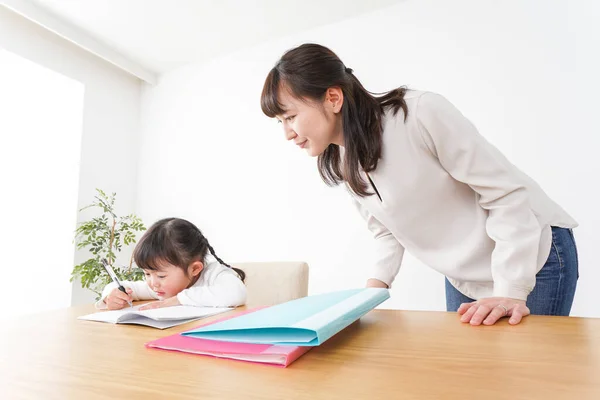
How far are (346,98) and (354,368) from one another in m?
0.69

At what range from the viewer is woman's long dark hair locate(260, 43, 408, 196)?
961 millimetres

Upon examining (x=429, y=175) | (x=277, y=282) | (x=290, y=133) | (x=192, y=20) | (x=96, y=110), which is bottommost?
(x=277, y=282)

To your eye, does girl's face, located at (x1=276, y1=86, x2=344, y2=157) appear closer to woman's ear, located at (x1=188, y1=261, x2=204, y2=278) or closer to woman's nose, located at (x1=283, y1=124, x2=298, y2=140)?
woman's nose, located at (x1=283, y1=124, x2=298, y2=140)

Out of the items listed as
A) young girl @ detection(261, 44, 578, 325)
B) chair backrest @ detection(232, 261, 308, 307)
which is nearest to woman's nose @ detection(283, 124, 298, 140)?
young girl @ detection(261, 44, 578, 325)

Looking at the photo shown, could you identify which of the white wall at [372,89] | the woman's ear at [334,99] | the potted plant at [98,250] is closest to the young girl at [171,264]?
the woman's ear at [334,99]

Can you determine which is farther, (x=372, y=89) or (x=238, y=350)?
(x=372, y=89)

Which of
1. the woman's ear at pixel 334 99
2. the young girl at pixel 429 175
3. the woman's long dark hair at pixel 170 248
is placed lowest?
the woman's long dark hair at pixel 170 248

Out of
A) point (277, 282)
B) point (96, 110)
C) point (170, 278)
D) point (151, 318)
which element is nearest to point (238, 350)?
point (151, 318)

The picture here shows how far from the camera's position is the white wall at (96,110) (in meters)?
2.95

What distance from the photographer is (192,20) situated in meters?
3.07

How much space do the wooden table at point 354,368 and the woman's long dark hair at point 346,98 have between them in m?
0.44

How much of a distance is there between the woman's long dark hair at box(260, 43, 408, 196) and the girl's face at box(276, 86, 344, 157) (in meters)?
0.01

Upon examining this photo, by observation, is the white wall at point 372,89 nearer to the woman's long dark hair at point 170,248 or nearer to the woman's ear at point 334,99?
the woman's long dark hair at point 170,248

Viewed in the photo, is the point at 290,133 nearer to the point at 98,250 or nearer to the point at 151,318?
the point at 151,318
